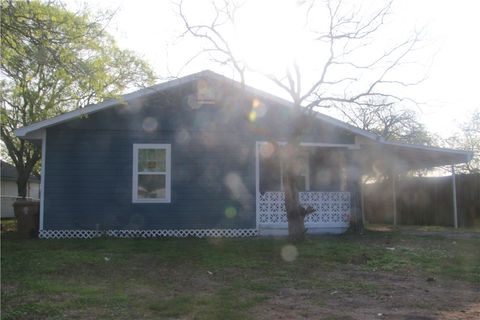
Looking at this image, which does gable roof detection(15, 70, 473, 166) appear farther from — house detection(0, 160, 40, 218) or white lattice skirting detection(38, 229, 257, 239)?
house detection(0, 160, 40, 218)

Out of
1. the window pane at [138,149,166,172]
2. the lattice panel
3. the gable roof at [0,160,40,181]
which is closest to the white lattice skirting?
the window pane at [138,149,166,172]

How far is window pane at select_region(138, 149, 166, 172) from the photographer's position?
14266mm

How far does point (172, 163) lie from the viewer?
46.7ft

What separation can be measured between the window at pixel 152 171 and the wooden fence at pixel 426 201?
36.8 ft

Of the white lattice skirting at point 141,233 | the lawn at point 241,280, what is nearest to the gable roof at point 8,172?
the white lattice skirting at point 141,233

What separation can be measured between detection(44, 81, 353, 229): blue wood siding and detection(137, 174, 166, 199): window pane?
0.27m

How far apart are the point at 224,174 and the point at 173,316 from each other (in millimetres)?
8830

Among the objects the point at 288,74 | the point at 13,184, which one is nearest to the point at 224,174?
the point at 288,74

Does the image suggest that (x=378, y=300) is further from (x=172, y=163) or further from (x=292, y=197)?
(x=172, y=163)

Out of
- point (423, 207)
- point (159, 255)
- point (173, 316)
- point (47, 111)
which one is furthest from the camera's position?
point (47, 111)

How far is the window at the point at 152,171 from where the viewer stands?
46.4 ft

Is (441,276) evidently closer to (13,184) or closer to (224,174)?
(224,174)

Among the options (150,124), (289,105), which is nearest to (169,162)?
(150,124)

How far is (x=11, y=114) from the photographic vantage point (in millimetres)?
28281
